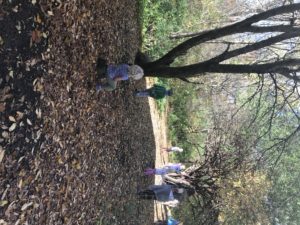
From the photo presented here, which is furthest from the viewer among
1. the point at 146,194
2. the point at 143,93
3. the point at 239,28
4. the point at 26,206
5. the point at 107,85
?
the point at 146,194

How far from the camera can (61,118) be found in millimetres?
6160

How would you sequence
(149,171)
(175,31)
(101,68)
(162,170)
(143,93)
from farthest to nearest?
(175,31) < (162,170) < (149,171) < (143,93) < (101,68)

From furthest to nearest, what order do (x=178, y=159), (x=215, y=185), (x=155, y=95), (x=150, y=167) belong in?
(x=178, y=159) → (x=215, y=185) → (x=150, y=167) → (x=155, y=95)

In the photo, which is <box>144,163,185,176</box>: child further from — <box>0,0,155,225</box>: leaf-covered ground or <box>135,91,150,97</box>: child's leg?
<box>135,91,150,97</box>: child's leg

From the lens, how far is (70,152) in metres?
6.52

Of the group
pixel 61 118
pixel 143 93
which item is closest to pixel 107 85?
pixel 61 118

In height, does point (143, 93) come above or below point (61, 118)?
above

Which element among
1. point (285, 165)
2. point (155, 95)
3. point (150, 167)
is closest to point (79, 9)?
point (155, 95)

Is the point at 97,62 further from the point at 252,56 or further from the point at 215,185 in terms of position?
the point at 252,56

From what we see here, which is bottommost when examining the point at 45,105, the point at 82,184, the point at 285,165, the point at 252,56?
the point at 82,184

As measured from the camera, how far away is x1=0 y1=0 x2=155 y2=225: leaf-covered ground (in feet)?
15.6

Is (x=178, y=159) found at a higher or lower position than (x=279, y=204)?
higher

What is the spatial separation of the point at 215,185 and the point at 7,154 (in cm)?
1077

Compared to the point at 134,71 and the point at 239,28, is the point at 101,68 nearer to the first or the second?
the point at 134,71
